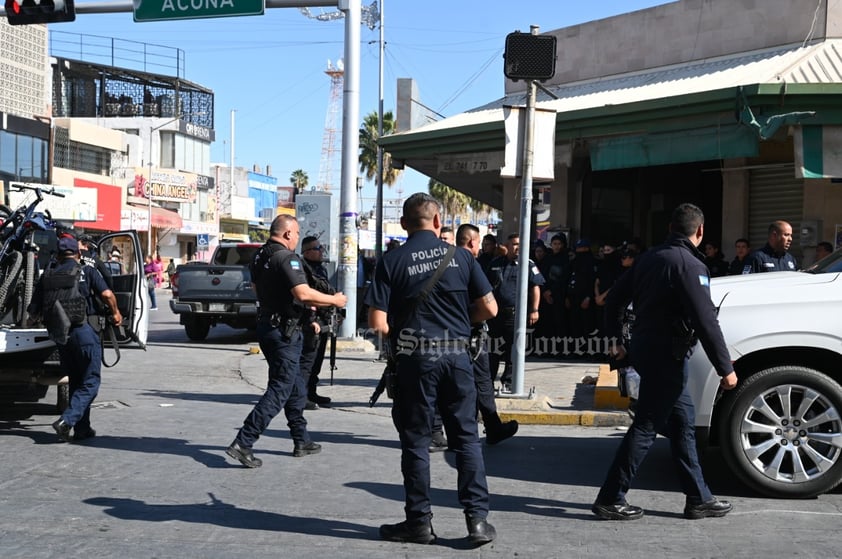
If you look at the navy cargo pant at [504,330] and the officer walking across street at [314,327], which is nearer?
the officer walking across street at [314,327]

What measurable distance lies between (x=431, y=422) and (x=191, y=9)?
1155cm

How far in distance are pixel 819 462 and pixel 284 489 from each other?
3490mm

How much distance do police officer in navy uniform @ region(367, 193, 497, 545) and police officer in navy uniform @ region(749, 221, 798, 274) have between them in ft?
17.6

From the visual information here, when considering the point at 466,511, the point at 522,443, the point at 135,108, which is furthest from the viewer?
the point at 135,108

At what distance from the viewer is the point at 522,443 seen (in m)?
8.48

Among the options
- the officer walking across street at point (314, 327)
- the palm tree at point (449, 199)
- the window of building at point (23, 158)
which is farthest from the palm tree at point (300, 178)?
the officer walking across street at point (314, 327)

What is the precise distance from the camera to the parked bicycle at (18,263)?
8.85 m

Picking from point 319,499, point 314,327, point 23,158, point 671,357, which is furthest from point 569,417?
point 23,158

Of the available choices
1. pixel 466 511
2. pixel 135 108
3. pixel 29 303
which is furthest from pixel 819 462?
pixel 135 108

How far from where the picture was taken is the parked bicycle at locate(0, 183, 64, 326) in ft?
29.0

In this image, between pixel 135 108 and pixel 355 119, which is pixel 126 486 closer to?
pixel 355 119

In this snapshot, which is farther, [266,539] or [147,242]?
[147,242]

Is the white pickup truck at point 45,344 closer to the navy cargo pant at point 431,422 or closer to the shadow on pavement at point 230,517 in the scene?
the shadow on pavement at point 230,517

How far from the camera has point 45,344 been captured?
28.8ft
